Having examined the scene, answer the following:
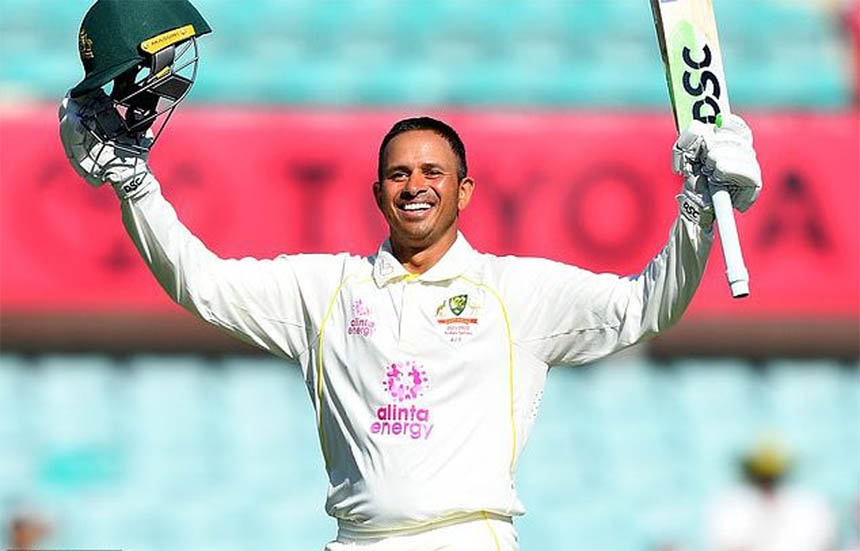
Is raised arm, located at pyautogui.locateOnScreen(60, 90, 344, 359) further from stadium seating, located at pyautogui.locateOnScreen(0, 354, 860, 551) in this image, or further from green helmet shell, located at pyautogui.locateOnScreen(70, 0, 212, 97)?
stadium seating, located at pyautogui.locateOnScreen(0, 354, 860, 551)

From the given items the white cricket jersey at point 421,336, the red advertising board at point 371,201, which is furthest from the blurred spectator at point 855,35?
the white cricket jersey at point 421,336

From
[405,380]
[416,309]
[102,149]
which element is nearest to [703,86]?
[416,309]

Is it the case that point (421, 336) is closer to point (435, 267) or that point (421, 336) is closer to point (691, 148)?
point (435, 267)

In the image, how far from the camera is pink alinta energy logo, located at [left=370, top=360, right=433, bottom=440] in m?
3.62

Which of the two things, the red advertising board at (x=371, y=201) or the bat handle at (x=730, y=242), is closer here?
the bat handle at (x=730, y=242)

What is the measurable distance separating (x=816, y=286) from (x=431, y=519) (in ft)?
20.8

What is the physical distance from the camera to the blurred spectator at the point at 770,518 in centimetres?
797

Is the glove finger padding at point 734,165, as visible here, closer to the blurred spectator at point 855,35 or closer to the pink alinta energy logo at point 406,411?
the pink alinta energy logo at point 406,411

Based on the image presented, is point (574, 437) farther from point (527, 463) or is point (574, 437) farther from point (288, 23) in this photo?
point (288, 23)

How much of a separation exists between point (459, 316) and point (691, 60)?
0.70 metres

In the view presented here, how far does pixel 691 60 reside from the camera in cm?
382

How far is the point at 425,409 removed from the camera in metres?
3.63

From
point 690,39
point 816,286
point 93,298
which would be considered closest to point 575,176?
point 816,286

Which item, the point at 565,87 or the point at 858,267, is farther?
the point at 565,87
